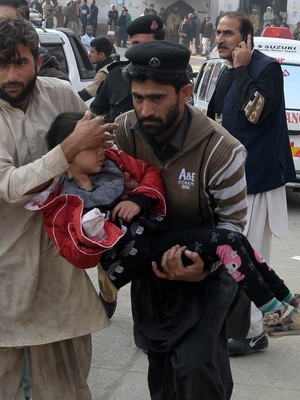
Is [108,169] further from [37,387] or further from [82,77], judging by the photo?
[82,77]

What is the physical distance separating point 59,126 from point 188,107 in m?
0.53

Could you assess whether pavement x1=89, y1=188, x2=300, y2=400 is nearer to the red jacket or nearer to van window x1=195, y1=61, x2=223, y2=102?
the red jacket

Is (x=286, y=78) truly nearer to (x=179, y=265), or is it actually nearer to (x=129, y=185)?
(x=129, y=185)

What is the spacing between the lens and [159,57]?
11.0 feet

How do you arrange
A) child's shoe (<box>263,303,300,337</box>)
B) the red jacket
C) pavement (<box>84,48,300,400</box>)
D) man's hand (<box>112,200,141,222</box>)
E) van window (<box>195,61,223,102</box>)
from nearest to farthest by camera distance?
the red jacket → man's hand (<box>112,200,141,222</box>) → child's shoe (<box>263,303,300,337</box>) → pavement (<box>84,48,300,400</box>) → van window (<box>195,61,223,102</box>)

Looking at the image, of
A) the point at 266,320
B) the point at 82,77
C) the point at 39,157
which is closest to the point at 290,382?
the point at 266,320

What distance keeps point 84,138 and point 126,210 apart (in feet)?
1.00

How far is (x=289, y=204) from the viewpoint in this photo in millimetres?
10680

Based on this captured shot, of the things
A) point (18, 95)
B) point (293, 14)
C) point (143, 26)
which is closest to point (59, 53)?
point (143, 26)

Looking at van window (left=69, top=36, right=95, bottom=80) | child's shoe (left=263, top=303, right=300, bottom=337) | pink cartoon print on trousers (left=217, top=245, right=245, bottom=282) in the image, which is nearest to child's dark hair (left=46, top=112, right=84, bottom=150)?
pink cartoon print on trousers (left=217, top=245, right=245, bottom=282)

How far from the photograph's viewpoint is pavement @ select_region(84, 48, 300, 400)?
4.99m

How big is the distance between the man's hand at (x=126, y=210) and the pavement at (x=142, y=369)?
73.4 inches

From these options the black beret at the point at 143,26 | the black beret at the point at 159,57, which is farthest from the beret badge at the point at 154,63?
the black beret at the point at 143,26

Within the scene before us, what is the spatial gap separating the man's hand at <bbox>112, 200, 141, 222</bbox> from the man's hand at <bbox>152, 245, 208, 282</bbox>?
201 millimetres
